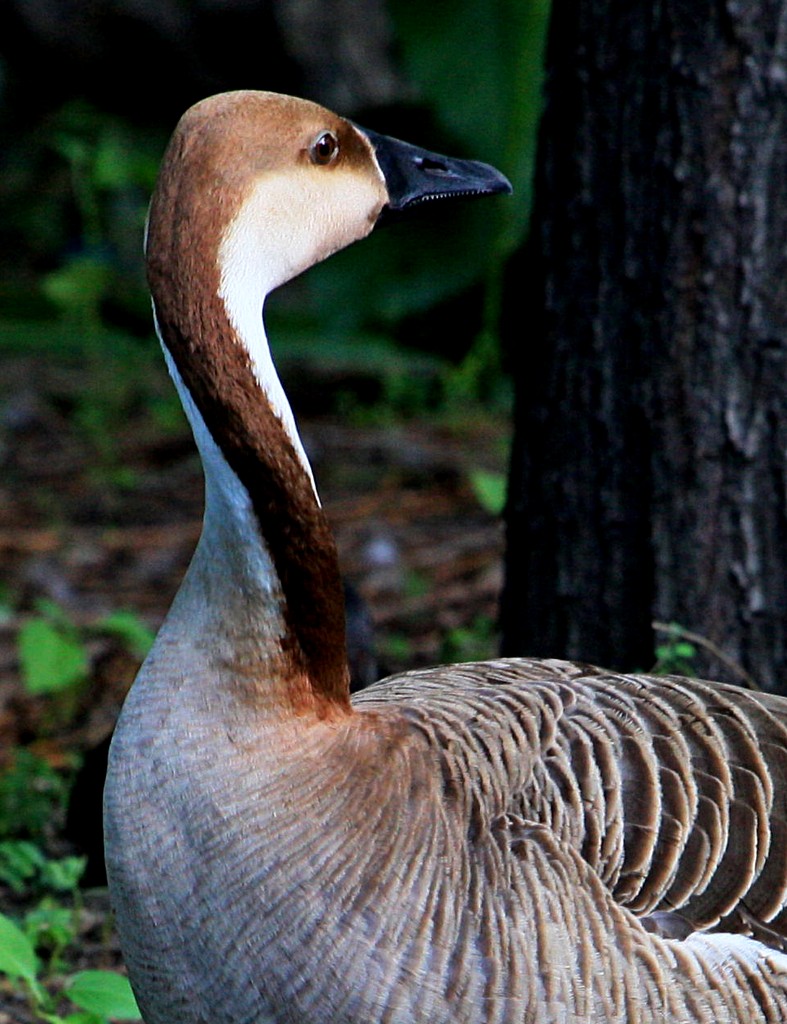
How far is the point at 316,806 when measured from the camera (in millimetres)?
2627

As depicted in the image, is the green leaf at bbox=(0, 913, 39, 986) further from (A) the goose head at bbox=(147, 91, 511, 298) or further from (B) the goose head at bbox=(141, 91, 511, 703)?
(A) the goose head at bbox=(147, 91, 511, 298)

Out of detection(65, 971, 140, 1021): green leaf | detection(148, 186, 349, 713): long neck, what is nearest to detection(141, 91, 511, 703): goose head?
detection(148, 186, 349, 713): long neck

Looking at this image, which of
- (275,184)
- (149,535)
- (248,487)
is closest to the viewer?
(248,487)

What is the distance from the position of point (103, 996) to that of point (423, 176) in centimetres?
175

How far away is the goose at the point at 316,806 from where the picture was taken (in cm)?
253

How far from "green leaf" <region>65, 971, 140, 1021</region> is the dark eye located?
5.43 ft

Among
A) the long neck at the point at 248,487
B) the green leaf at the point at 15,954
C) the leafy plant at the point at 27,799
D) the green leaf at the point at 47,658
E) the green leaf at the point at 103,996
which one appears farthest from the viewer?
the green leaf at the point at 47,658

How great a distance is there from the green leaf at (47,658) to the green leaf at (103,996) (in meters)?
2.12

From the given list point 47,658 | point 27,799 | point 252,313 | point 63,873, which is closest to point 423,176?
point 252,313

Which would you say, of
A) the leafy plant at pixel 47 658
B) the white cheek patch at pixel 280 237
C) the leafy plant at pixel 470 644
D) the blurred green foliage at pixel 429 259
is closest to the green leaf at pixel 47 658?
the leafy plant at pixel 47 658

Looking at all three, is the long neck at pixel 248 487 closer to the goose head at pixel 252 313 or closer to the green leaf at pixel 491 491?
the goose head at pixel 252 313

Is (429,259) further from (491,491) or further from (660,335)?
(660,335)

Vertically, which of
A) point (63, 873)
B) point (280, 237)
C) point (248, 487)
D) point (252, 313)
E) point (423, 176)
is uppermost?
point (423, 176)

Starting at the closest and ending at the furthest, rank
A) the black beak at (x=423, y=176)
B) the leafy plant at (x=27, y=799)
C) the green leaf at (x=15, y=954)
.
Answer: the green leaf at (x=15, y=954) → the black beak at (x=423, y=176) → the leafy plant at (x=27, y=799)
